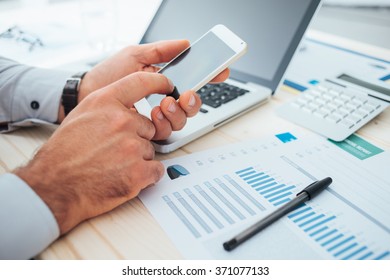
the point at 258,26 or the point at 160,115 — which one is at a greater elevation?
the point at 258,26

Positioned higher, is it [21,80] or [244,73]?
[244,73]

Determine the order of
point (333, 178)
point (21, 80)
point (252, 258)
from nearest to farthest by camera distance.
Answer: point (252, 258) < point (333, 178) < point (21, 80)

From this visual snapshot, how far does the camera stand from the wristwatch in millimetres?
587

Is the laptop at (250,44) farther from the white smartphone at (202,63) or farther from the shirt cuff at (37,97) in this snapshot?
the shirt cuff at (37,97)

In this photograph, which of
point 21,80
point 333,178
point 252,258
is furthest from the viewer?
point 21,80

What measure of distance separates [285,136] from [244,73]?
0.19 m

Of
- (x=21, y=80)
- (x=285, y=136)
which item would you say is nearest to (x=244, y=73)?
(x=285, y=136)

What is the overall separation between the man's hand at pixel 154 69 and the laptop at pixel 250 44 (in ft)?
0.15

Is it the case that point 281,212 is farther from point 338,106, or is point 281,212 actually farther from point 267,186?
point 338,106

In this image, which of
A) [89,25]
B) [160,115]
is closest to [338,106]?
[160,115]

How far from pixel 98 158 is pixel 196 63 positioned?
0.21m

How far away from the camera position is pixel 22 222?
13.7 inches

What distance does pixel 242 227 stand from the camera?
0.37 m

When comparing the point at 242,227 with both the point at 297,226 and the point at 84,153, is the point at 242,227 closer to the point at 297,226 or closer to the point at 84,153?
the point at 297,226
